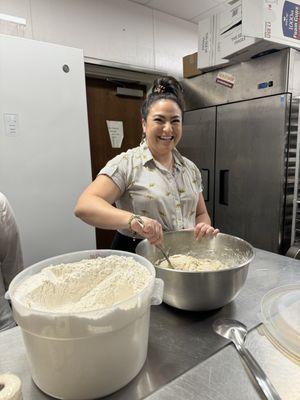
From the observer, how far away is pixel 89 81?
2631 millimetres

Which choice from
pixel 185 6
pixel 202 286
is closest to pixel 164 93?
pixel 202 286

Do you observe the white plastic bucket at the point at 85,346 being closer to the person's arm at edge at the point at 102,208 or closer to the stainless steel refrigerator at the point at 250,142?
the person's arm at edge at the point at 102,208

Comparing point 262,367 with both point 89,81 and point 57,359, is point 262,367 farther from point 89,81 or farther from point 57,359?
point 89,81

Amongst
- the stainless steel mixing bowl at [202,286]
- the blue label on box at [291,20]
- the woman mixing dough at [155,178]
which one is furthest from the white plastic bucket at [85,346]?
the blue label on box at [291,20]

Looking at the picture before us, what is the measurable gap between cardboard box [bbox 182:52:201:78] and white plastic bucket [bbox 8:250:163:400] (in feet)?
8.32

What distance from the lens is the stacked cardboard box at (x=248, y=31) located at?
178cm

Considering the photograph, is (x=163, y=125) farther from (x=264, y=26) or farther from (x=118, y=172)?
(x=264, y=26)

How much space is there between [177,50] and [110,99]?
2.97ft

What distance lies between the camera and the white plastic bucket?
0.46 metres

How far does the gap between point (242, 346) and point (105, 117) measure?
2468mm

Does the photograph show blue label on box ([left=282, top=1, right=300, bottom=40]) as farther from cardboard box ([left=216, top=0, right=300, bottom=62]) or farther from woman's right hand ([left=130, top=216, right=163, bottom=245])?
woman's right hand ([left=130, top=216, right=163, bottom=245])

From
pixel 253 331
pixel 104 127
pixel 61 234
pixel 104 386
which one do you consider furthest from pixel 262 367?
pixel 104 127

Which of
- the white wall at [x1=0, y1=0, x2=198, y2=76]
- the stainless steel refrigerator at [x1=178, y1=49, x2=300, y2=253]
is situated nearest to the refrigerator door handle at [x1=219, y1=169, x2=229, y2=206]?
the stainless steel refrigerator at [x1=178, y1=49, x2=300, y2=253]

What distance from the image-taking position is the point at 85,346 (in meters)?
0.47
